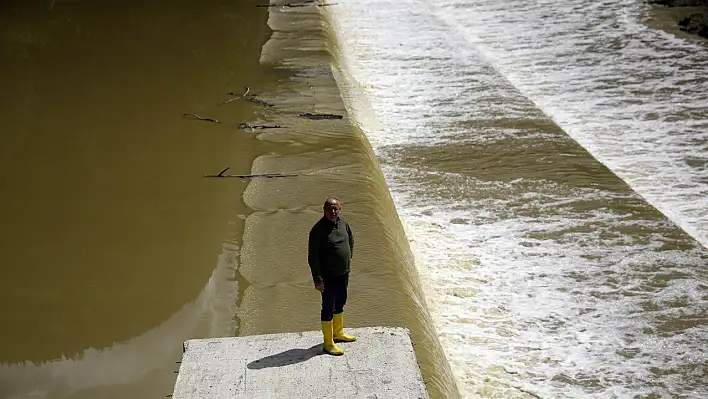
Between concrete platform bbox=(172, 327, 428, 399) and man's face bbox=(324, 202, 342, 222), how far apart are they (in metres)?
1.01

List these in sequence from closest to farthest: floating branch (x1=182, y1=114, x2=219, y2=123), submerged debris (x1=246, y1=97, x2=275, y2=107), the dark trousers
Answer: the dark trousers → floating branch (x1=182, y1=114, x2=219, y2=123) → submerged debris (x1=246, y1=97, x2=275, y2=107)

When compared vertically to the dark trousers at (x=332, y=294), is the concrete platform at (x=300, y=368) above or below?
below

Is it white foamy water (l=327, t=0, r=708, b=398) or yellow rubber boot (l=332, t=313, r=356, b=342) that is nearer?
yellow rubber boot (l=332, t=313, r=356, b=342)

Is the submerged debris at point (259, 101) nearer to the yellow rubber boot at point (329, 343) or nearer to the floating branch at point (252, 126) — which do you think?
the floating branch at point (252, 126)

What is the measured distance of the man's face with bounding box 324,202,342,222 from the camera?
603 cm

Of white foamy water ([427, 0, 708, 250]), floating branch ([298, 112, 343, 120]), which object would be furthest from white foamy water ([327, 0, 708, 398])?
floating branch ([298, 112, 343, 120])

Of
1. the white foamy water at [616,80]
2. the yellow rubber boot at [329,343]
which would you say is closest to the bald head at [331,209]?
the yellow rubber boot at [329,343]

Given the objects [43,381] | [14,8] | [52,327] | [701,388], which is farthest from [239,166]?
[14,8]

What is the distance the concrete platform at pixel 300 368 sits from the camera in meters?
6.04

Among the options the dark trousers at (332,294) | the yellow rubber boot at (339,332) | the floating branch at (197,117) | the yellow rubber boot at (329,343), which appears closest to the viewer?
the dark trousers at (332,294)

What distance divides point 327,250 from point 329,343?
30.2 inches

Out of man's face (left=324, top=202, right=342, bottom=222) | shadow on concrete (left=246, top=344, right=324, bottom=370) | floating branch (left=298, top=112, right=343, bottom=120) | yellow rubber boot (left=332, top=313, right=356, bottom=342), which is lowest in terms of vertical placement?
floating branch (left=298, top=112, right=343, bottom=120)

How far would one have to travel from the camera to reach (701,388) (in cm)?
830

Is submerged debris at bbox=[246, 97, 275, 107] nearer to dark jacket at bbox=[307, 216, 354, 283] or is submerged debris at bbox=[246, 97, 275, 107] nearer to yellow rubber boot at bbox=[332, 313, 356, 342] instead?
yellow rubber boot at bbox=[332, 313, 356, 342]
